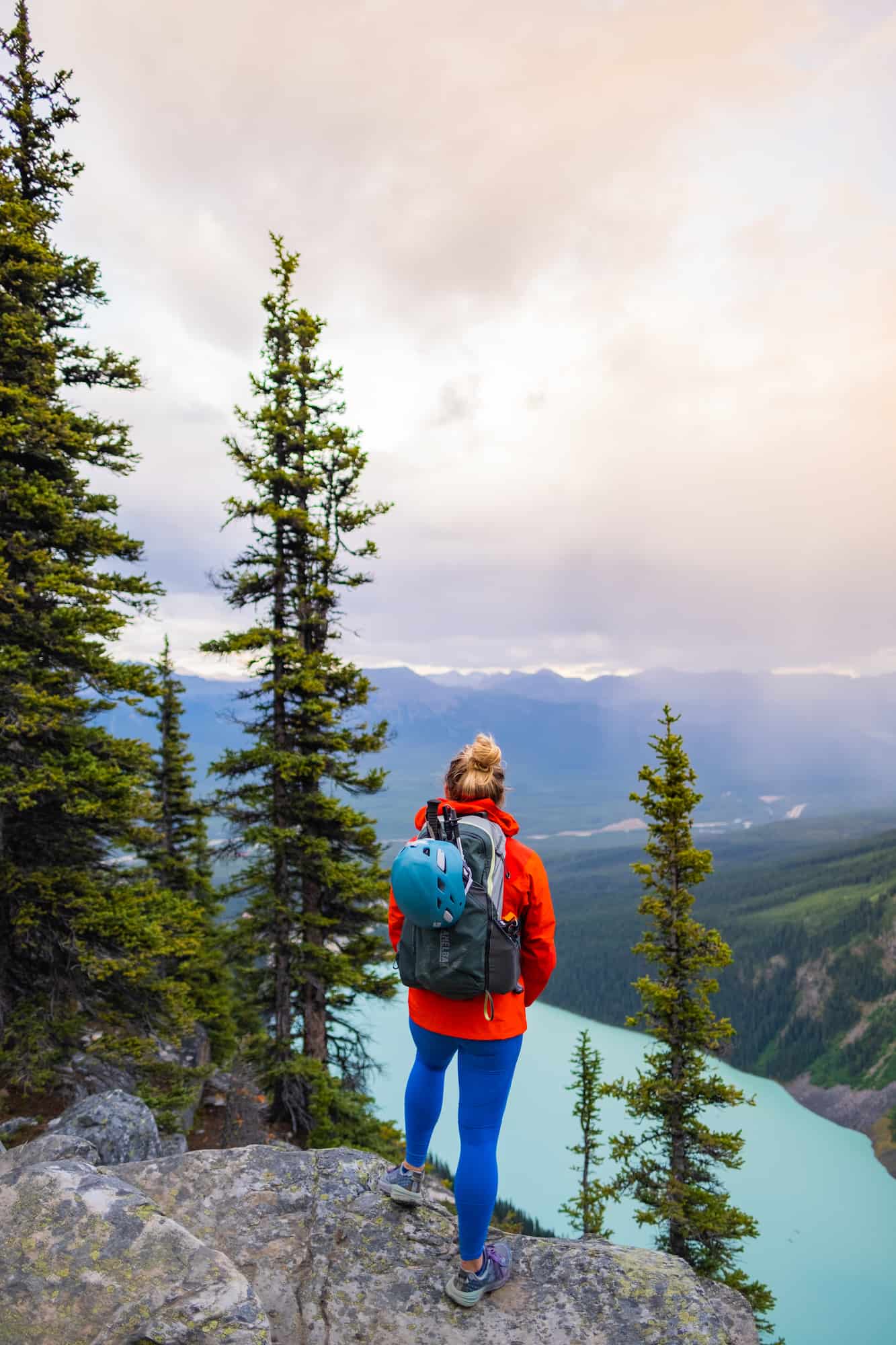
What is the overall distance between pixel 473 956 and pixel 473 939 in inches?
4.0

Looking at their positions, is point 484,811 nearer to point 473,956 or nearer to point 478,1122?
point 473,956

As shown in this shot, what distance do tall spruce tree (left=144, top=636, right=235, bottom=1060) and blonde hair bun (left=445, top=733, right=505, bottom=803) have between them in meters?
20.0

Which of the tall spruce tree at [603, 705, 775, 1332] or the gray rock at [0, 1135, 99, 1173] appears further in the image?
the tall spruce tree at [603, 705, 775, 1332]

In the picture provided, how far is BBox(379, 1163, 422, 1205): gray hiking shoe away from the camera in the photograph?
16.6ft

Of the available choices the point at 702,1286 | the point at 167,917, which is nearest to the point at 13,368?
the point at 167,917

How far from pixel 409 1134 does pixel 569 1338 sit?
1472mm

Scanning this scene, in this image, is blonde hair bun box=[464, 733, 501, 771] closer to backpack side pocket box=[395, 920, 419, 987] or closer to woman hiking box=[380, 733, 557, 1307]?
woman hiking box=[380, 733, 557, 1307]

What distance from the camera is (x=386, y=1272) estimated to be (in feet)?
15.1

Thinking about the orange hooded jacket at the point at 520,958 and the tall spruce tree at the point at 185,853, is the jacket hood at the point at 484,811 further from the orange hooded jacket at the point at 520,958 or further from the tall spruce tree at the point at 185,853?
the tall spruce tree at the point at 185,853

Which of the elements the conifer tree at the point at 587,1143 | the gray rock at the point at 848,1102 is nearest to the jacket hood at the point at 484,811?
the conifer tree at the point at 587,1143

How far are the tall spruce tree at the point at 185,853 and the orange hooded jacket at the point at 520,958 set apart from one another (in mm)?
20036

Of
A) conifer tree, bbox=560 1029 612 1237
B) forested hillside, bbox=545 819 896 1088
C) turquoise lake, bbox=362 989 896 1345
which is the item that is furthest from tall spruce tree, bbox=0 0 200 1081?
forested hillside, bbox=545 819 896 1088

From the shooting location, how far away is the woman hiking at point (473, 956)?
4078 millimetres

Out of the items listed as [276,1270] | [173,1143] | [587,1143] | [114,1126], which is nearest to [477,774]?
[276,1270]
